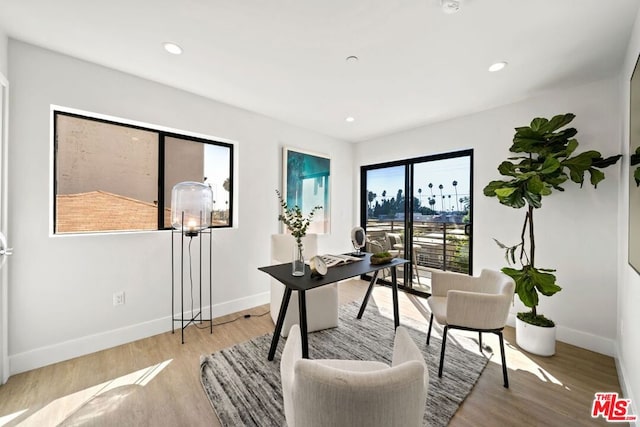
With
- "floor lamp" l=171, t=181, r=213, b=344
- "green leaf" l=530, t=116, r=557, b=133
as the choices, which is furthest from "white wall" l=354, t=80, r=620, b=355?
"floor lamp" l=171, t=181, r=213, b=344

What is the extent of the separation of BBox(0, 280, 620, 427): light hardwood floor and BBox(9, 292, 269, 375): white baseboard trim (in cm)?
6

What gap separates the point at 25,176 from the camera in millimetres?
1949

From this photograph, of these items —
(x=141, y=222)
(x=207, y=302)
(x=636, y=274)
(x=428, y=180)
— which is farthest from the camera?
(x=428, y=180)

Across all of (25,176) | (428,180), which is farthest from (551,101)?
(25,176)

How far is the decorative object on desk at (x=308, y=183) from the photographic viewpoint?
12.1 feet

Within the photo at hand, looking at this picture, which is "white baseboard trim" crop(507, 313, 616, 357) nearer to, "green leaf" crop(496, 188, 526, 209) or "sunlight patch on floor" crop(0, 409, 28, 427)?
"green leaf" crop(496, 188, 526, 209)

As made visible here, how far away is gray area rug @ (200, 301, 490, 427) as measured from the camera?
1.61m

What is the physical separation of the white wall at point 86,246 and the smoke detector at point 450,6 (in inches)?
93.9

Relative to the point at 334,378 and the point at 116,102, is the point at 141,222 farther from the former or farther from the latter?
the point at 334,378

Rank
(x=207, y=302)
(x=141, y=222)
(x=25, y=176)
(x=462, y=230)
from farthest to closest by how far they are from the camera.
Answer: (x=462, y=230) → (x=207, y=302) → (x=141, y=222) → (x=25, y=176)

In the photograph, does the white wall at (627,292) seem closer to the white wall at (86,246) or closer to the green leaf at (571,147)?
the green leaf at (571,147)

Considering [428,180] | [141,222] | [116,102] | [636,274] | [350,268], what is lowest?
[350,268]

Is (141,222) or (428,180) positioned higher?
(428,180)

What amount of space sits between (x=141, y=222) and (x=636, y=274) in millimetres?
3910
